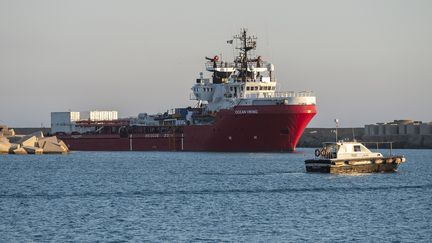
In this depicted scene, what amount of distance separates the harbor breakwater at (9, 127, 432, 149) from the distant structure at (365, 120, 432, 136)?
3.85 feet

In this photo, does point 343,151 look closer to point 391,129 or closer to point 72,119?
point 72,119

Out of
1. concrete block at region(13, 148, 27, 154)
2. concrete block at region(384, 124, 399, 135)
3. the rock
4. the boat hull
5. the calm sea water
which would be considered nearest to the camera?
the calm sea water

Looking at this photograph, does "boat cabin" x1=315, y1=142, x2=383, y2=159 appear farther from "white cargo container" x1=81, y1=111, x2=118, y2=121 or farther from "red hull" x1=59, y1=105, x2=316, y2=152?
"white cargo container" x1=81, y1=111, x2=118, y2=121

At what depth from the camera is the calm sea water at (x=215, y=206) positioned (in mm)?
38812

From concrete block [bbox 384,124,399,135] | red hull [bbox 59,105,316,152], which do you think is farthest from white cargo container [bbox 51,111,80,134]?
concrete block [bbox 384,124,399,135]

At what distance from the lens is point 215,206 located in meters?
47.9

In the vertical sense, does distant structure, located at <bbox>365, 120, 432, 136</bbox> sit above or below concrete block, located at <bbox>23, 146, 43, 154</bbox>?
above

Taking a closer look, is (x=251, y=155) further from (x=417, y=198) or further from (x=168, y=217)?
(x=168, y=217)

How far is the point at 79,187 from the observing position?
59969 mm

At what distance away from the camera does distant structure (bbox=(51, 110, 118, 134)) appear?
5167 inches

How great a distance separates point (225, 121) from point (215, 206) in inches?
1961

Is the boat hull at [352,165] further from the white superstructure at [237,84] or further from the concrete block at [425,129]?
the concrete block at [425,129]

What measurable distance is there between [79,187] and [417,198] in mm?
20708

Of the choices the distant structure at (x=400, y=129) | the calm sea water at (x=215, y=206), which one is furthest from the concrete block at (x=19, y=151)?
the distant structure at (x=400, y=129)
